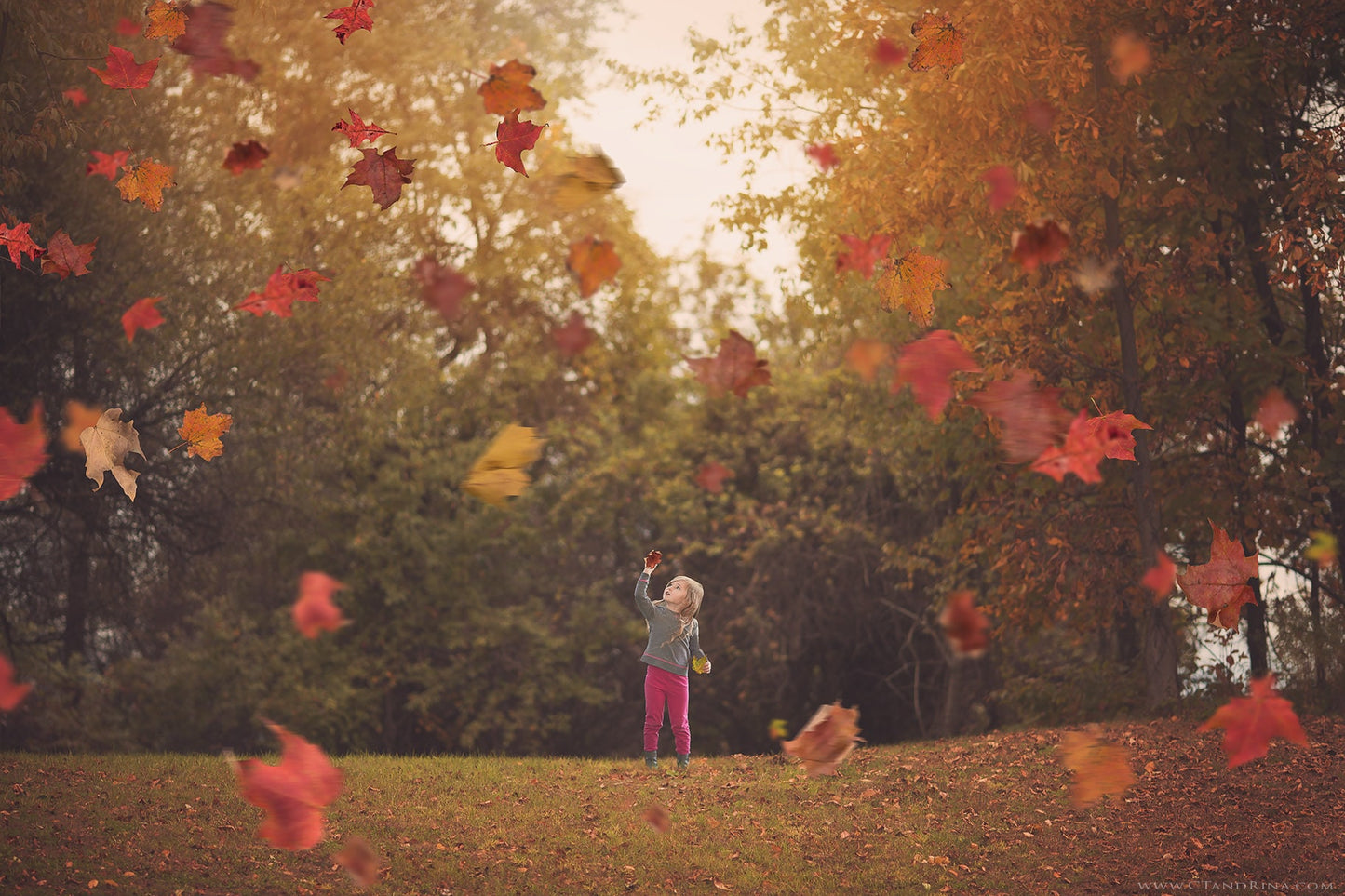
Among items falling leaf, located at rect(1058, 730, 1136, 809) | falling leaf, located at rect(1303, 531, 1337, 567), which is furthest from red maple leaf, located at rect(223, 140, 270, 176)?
falling leaf, located at rect(1303, 531, 1337, 567)

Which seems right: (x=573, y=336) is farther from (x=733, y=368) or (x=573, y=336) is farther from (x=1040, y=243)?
(x=1040, y=243)

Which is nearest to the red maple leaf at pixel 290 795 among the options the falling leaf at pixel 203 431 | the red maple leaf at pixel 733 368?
the falling leaf at pixel 203 431

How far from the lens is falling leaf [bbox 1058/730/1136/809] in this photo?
8.65m

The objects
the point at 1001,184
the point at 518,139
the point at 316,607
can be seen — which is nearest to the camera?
the point at 518,139

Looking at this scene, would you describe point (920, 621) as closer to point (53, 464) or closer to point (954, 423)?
point (954, 423)

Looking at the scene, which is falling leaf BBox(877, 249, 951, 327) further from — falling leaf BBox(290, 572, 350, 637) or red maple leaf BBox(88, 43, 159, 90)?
falling leaf BBox(290, 572, 350, 637)

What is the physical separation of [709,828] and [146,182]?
793cm

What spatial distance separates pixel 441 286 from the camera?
19.8 metres

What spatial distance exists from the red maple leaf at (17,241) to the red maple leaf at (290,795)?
13.7 feet

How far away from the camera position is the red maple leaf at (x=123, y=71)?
1005 centimetres

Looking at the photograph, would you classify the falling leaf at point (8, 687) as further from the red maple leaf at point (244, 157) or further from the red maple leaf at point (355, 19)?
the red maple leaf at point (355, 19)

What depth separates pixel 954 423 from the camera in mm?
12820

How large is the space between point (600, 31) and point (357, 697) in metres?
12.8

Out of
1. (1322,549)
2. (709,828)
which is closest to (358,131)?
(709,828)
